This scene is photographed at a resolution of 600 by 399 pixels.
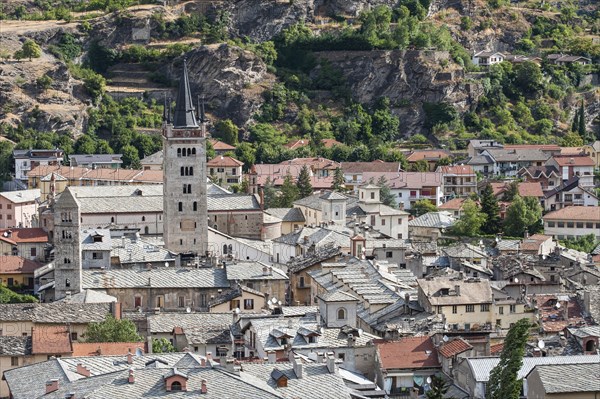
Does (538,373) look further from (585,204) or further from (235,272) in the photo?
(585,204)

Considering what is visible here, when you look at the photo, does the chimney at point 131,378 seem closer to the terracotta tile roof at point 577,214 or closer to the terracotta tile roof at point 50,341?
the terracotta tile roof at point 50,341

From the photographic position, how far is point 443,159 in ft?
490

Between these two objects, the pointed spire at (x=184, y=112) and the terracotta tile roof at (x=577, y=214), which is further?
the terracotta tile roof at (x=577, y=214)

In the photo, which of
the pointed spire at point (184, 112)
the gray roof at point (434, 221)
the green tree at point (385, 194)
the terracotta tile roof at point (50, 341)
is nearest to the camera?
the terracotta tile roof at point (50, 341)

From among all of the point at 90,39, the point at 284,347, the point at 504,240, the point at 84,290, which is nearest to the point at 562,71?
the point at 90,39

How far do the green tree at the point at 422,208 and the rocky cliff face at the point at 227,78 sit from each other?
27371 mm

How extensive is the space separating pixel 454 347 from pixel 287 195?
59753 millimetres

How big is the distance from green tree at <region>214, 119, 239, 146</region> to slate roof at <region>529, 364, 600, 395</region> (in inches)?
3618

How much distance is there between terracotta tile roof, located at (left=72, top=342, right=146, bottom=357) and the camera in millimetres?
72875

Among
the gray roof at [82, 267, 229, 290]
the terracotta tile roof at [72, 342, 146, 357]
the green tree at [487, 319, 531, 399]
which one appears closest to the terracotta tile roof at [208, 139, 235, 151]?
the gray roof at [82, 267, 229, 290]

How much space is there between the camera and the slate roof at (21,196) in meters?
124

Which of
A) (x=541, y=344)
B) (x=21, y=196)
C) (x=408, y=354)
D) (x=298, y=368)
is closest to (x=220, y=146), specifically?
(x=21, y=196)

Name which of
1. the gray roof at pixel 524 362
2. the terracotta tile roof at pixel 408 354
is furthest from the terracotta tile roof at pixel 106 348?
the gray roof at pixel 524 362

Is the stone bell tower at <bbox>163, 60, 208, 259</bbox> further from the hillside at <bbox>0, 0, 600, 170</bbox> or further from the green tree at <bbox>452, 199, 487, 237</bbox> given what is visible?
the hillside at <bbox>0, 0, 600, 170</bbox>
